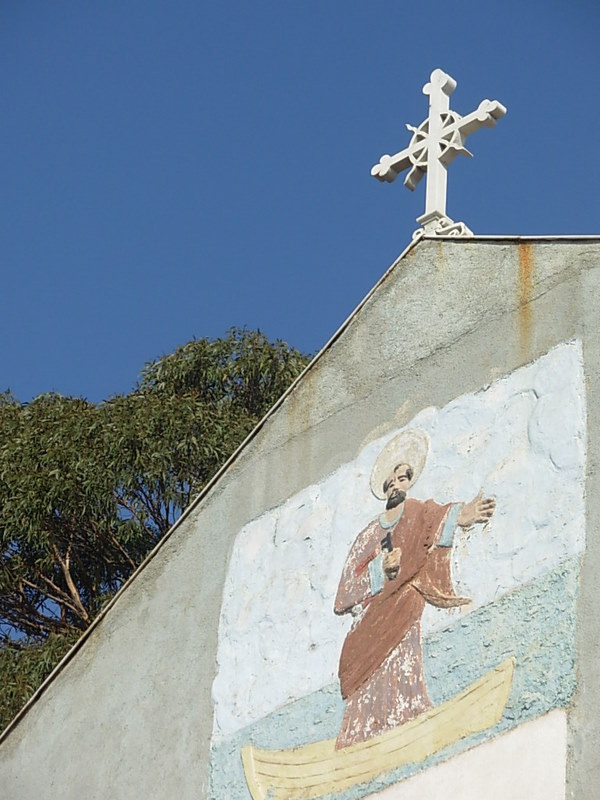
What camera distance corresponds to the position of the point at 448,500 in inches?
360

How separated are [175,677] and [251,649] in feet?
2.10

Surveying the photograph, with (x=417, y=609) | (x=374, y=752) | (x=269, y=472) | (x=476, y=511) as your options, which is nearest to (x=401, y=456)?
(x=476, y=511)

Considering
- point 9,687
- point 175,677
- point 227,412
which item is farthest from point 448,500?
point 227,412

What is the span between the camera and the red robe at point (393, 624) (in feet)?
28.7

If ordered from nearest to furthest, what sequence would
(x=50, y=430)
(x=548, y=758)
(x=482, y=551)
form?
1. (x=548, y=758)
2. (x=482, y=551)
3. (x=50, y=430)

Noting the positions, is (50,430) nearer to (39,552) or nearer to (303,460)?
(39,552)

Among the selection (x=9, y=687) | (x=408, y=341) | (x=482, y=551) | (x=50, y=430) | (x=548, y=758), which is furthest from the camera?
(x=50, y=430)

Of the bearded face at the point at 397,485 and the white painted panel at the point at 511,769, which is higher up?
the bearded face at the point at 397,485

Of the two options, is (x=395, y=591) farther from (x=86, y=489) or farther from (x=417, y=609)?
(x=86, y=489)

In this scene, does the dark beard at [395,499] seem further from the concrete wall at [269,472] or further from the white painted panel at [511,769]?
the white painted panel at [511,769]

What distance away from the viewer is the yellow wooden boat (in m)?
8.23

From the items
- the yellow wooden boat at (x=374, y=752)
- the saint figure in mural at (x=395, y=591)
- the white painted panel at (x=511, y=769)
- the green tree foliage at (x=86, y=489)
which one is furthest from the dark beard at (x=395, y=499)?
the green tree foliage at (x=86, y=489)

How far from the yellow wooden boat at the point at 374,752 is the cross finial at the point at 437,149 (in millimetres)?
3240

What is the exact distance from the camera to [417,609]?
8930 mm
